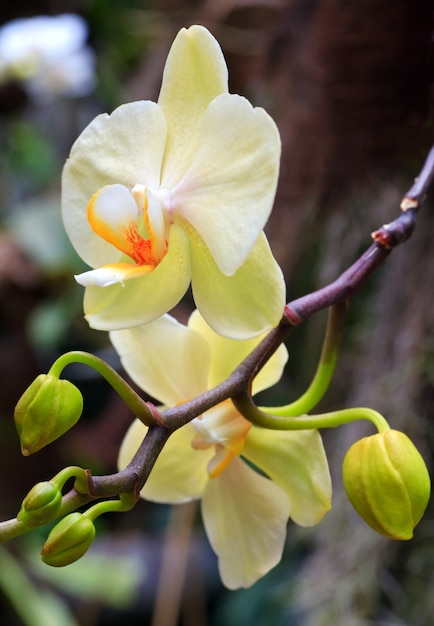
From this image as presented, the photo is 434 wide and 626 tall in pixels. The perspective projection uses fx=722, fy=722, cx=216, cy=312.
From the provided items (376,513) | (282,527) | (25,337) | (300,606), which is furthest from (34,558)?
(376,513)

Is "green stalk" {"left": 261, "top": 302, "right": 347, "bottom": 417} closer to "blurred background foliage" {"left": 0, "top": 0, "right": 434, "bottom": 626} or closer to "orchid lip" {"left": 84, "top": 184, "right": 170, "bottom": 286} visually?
"orchid lip" {"left": 84, "top": 184, "right": 170, "bottom": 286}

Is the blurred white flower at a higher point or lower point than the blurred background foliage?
higher

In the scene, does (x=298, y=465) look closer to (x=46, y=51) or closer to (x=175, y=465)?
(x=175, y=465)

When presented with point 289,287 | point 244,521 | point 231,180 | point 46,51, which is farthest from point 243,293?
point 46,51

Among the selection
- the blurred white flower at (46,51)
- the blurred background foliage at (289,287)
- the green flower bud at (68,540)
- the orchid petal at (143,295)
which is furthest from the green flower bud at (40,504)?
the blurred white flower at (46,51)

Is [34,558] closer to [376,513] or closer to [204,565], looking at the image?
[204,565]

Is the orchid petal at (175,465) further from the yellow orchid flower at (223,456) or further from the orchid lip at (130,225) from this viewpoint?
the orchid lip at (130,225)

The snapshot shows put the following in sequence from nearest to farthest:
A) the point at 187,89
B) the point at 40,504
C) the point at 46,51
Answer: the point at 40,504
the point at 187,89
the point at 46,51

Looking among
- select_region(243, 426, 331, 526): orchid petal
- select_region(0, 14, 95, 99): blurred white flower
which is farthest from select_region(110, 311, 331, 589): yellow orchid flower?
select_region(0, 14, 95, 99): blurred white flower
